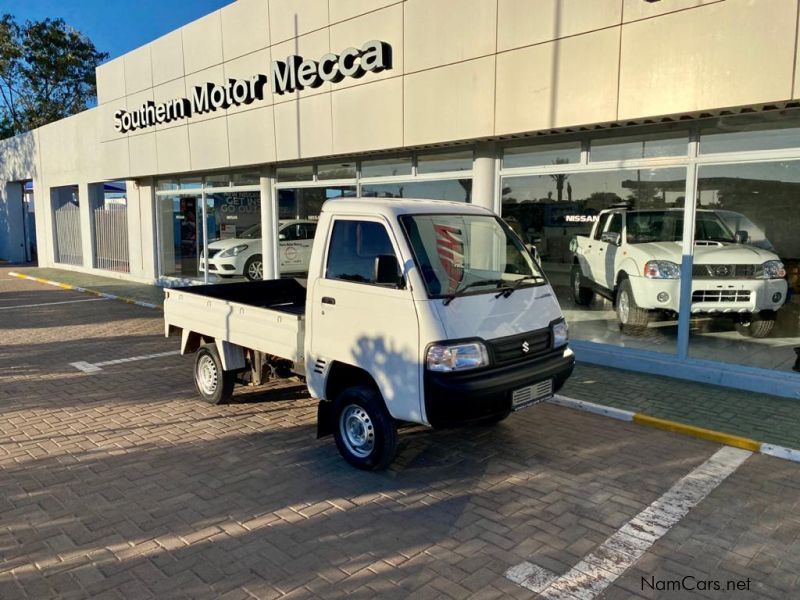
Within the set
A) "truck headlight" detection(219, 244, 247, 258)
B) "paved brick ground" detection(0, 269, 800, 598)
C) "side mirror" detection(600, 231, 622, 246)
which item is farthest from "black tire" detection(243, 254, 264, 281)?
"side mirror" detection(600, 231, 622, 246)

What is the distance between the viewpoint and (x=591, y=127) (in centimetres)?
752

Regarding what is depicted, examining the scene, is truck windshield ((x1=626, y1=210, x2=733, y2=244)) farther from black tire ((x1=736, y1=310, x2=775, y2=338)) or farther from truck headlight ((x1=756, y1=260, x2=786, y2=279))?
black tire ((x1=736, y1=310, x2=775, y2=338))

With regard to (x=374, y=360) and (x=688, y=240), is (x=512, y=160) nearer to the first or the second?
(x=688, y=240)

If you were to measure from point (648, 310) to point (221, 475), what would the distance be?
595cm

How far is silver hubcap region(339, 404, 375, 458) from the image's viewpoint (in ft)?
15.3

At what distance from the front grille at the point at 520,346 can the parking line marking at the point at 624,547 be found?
1369 millimetres

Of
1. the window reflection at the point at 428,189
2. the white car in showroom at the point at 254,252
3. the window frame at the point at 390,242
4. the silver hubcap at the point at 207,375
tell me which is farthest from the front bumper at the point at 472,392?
the white car in showroom at the point at 254,252

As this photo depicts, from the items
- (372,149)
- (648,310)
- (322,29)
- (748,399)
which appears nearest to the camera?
(748,399)

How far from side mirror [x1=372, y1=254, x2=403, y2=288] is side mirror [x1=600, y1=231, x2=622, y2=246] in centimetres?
490

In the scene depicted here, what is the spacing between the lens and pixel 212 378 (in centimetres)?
637

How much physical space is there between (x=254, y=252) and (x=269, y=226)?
93 centimetres

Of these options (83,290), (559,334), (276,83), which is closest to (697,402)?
(559,334)

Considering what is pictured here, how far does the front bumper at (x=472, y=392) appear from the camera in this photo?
162 inches

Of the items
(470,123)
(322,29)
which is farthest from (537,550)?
(322,29)
